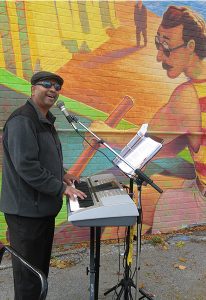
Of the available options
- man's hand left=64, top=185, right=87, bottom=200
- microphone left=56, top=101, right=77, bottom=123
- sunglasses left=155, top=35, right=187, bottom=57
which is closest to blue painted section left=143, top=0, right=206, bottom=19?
sunglasses left=155, top=35, right=187, bottom=57

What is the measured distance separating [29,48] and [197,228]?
145 inches

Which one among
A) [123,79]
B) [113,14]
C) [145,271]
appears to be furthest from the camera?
[123,79]

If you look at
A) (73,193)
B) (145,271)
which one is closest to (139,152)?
(73,193)

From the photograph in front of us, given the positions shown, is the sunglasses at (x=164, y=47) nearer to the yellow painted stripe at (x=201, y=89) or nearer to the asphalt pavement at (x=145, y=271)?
the yellow painted stripe at (x=201, y=89)

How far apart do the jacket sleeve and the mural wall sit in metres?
2.04

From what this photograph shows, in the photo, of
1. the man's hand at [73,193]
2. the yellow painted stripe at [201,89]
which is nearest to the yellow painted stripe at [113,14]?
the yellow painted stripe at [201,89]

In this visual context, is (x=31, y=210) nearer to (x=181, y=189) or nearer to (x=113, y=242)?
(x=113, y=242)

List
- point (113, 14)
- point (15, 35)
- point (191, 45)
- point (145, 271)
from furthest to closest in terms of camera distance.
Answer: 1. point (191, 45)
2. point (113, 14)
3. point (15, 35)
4. point (145, 271)

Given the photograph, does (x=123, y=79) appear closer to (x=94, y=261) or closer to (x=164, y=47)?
(x=164, y=47)

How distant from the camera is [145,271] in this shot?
13.3 ft

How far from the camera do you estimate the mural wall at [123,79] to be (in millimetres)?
4352

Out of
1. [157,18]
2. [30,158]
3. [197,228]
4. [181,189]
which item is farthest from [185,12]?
[30,158]

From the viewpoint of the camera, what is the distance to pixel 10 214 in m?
2.52

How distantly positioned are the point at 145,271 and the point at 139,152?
212 centimetres
